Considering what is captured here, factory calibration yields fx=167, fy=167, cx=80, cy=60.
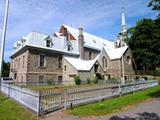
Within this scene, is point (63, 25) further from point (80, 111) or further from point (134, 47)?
point (80, 111)

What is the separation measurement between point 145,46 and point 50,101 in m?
42.7

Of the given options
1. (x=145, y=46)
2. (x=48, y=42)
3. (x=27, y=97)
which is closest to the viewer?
(x=27, y=97)

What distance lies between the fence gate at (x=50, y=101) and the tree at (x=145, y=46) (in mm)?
39502

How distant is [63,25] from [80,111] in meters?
39.0

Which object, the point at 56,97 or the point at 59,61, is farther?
the point at 59,61

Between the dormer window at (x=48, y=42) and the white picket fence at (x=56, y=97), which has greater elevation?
the dormer window at (x=48, y=42)

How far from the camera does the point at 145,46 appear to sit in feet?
154

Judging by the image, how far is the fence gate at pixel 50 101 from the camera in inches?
367

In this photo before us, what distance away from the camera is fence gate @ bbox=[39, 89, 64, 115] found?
933 cm

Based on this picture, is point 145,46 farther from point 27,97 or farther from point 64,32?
point 27,97

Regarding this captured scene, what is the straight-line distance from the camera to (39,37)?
3322 centimetres

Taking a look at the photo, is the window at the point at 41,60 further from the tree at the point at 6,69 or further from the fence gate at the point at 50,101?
the tree at the point at 6,69

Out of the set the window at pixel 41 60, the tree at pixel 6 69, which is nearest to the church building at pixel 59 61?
the window at pixel 41 60

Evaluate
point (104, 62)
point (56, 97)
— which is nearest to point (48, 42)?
point (104, 62)
